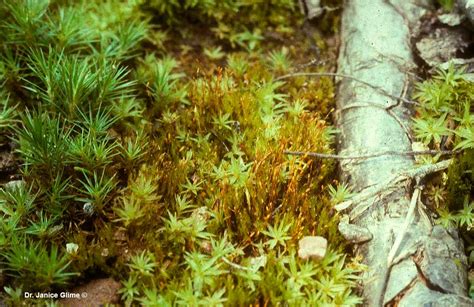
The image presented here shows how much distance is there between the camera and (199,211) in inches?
154

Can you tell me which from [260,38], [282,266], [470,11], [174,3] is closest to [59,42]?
[174,3]

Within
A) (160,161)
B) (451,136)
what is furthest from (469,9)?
(160,161)

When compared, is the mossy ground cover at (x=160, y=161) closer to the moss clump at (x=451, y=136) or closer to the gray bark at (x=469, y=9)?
the moss clump at (x=451, y=136)

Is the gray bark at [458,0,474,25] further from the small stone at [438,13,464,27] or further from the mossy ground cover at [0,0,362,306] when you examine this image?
the mossy ground cover at [0,0,362,306]

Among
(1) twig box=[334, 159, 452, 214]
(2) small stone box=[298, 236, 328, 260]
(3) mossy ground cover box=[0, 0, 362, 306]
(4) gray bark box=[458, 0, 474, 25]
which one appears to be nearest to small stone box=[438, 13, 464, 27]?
(4) gray bark box=[458, 0, 474, 25]

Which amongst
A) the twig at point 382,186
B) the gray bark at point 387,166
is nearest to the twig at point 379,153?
the gray bark at point 387,166

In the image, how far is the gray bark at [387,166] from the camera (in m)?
3.41

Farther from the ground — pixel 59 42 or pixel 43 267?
pixel 59 42

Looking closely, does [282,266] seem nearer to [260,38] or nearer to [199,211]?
[199,211]

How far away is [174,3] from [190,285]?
3.00 metres

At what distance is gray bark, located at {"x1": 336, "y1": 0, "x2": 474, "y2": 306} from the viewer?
341 cm

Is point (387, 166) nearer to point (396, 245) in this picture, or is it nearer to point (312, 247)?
point (396, 245)

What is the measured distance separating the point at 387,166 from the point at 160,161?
1.68 meters

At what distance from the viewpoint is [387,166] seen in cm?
405
